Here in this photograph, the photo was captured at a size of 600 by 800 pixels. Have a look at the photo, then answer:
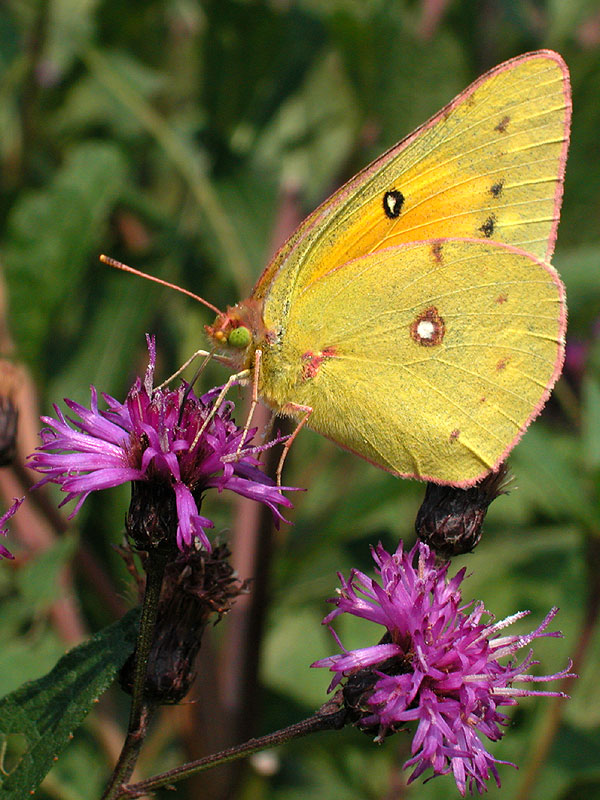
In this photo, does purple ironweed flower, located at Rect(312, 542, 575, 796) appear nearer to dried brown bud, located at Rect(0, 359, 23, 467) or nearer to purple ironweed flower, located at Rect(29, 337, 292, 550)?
purple ironweed flower, located at Rect(29, 337, 292, 550)

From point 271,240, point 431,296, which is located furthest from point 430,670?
point 271,240

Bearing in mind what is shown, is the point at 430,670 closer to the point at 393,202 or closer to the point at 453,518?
the point at 453,518

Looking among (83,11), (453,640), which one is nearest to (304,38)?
(83,11)

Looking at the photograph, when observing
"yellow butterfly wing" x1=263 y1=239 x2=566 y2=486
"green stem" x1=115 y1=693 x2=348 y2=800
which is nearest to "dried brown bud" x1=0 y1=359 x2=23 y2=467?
"yellow butterfly wing" x1=263 y1=239 x2=566 y2=486

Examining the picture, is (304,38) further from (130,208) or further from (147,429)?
(147,429)

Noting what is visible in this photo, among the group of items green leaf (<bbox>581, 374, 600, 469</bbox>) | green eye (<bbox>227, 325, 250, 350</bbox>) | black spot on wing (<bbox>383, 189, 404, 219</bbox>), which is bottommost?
green leaf (<bbox>581, 374, 600, 469</bbox>)

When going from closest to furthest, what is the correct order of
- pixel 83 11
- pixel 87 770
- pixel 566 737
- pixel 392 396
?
pixel 392 396
pixel 87 770
pixel 566 737
pixel 83 11

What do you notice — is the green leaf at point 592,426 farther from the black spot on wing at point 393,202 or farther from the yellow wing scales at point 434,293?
the black spot on wing at point 393,202
